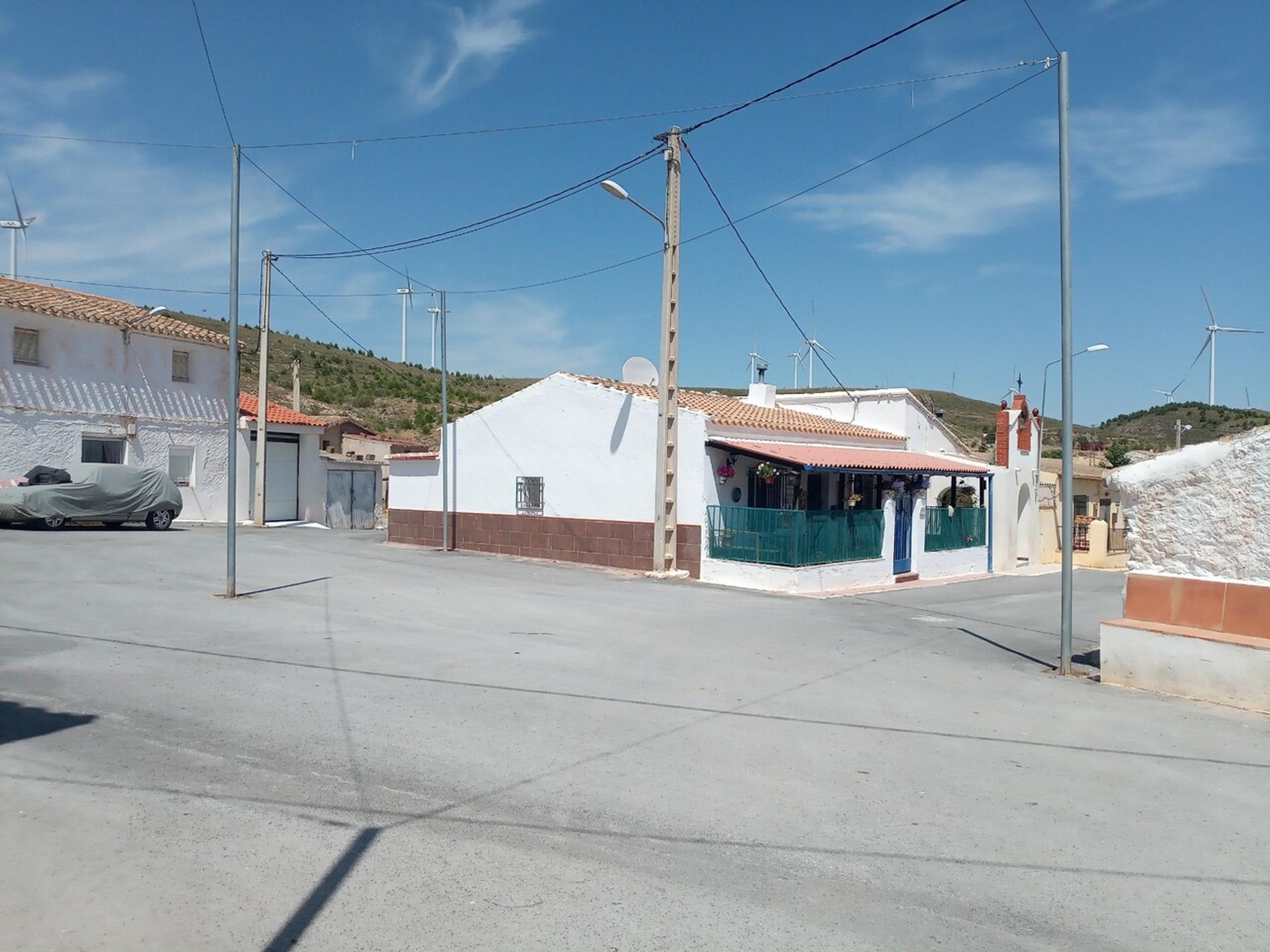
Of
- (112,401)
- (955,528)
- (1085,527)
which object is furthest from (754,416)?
(1085,527)

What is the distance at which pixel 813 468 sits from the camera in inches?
774

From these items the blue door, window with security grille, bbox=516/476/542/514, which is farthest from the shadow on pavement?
the blue door

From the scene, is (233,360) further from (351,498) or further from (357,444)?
(357,444)

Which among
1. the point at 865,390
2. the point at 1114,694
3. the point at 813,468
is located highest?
the point at 865,390

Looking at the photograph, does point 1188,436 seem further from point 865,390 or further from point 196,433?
point 196,433

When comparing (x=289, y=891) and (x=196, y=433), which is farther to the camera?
(x=196, y=433)

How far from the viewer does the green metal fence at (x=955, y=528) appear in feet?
81.6

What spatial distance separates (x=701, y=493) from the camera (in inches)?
789

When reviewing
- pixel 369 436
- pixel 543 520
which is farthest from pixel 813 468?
pixel 369 436

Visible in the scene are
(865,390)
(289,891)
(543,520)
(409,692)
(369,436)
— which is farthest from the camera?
(369,436)

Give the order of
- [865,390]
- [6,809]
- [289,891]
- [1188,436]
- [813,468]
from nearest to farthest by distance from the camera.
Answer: [289,891]
[6,809]
[813,468]
[865,390]
[1188,436]

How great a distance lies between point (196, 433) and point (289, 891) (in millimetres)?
29616

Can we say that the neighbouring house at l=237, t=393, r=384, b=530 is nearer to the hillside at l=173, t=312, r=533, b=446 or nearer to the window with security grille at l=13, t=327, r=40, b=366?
the window with security grille at l=13, t=327, r=40, b=366

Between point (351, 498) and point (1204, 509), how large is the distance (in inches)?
1145
